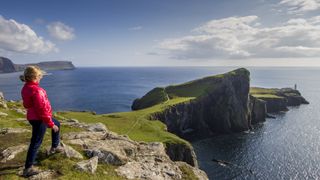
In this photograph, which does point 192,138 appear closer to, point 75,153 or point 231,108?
point 231,108

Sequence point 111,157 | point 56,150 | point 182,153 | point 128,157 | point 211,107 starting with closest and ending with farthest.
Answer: point 56,150 < point 111,157 < point 128,157 < point 182,153 < point 211,107

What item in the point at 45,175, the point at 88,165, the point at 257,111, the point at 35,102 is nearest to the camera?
the point at 35,102

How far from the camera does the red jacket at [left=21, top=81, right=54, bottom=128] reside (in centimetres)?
1329

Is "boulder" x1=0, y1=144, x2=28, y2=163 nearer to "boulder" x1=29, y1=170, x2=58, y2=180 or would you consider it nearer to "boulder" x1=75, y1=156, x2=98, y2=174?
"boulder" x1=29, y1=170, x2=58, y2=180

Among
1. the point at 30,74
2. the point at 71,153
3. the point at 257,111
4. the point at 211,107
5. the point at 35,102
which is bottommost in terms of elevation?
the point at 257,111

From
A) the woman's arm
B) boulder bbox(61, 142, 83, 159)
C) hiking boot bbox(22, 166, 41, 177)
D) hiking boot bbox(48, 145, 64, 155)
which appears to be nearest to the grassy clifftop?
boulder bbox(61, 142, 83, 159)

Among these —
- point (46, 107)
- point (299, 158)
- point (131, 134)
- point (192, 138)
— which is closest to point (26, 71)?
point (46, 107)

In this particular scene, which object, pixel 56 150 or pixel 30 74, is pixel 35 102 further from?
pixel 56 150

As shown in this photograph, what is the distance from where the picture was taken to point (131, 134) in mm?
70875

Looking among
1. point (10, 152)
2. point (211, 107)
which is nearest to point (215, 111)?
point (211, 107)

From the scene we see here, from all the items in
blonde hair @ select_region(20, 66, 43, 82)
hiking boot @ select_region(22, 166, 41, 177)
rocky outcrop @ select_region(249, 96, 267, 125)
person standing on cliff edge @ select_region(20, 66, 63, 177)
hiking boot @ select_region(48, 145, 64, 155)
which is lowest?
rocky outcrop @ select_region(249, 96, 267, 125)

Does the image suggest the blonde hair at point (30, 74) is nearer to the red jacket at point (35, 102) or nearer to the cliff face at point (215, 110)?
A: the red jacket at point (35, 102)

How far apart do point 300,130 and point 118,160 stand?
123483 millimetres

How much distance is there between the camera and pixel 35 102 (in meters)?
13.4
